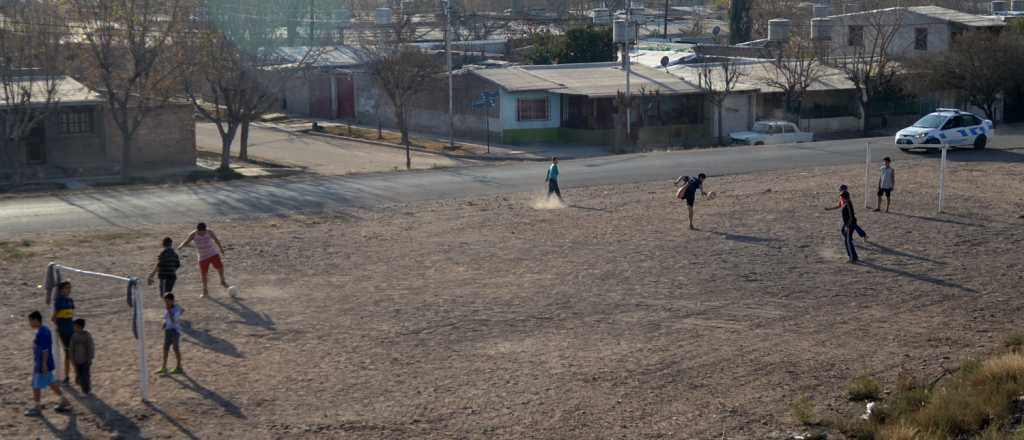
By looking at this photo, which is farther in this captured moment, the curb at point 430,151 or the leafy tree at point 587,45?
the leafy tree at point 587,45

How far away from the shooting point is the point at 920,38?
55.4 metres

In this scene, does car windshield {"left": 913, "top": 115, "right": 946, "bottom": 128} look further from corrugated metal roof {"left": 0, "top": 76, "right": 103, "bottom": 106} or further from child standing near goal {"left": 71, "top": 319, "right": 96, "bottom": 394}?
child standing near goal {"left": 71, "top": 319, "right": 96, "bottom": 394}

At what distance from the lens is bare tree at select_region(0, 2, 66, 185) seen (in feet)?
109

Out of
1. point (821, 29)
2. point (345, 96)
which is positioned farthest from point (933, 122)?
point (345, 96)

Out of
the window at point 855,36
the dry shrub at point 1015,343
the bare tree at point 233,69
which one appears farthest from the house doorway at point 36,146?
the window at point 855,36

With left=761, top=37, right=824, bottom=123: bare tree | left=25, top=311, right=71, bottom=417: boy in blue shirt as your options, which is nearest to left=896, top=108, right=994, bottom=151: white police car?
left=761, top=37, right=824, bottom=123: bare tree

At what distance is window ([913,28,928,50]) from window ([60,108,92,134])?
3849 cm

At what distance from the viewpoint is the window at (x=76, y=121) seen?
37.1m

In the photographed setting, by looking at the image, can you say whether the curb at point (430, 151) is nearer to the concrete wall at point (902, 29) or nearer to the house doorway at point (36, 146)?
the house doorway at point (36, 146)

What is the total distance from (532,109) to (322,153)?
30.3 ft

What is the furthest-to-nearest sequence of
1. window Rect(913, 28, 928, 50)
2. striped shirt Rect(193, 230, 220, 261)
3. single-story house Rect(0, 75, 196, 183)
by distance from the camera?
1. window Rect(913, 28, 928, 50)
2. single-story house Rect(0, 75, 196, 183)
3. striped shirt Rect(193, 230, 220, 261)

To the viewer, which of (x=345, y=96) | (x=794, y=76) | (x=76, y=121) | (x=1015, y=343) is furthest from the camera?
(x=345, y=96)

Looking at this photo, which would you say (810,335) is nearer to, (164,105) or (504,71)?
(164,105)

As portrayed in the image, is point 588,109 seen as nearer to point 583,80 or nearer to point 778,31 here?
point 583,80
